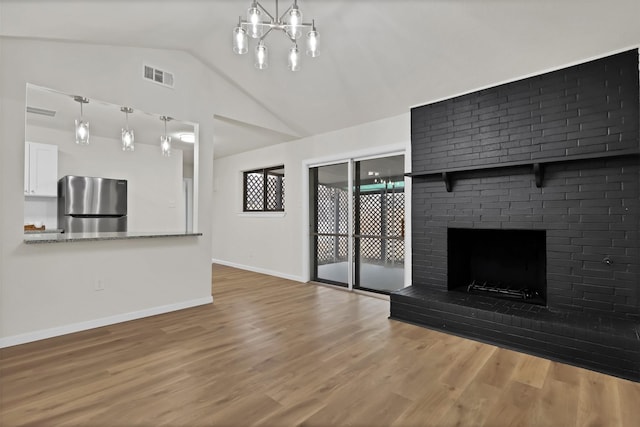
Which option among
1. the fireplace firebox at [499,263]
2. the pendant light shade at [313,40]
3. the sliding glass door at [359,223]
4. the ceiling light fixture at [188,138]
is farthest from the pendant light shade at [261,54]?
the fireplace firebox at [499,263]

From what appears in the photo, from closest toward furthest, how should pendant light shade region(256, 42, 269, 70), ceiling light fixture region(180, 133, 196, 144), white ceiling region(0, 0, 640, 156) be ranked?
pendant light shade region(256, 42, 269, 70)
white ceiling region(0, 0, 640, 156)
ceiling light fixture region(180, 133, 196, 144)

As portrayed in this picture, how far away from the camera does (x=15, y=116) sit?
8.39 feet

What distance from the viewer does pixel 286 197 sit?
17.7 feet

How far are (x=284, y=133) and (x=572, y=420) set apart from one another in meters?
4.43

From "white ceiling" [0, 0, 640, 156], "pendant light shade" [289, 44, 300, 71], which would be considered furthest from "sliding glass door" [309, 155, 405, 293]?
"pendant light shade" [289, 44, 300, 71]

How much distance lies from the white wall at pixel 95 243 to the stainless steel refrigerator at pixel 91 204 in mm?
1485

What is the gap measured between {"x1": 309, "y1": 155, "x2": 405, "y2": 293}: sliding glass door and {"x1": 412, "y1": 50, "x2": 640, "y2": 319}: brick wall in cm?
76

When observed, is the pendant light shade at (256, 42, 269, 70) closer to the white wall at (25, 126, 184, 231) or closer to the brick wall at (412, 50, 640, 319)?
the brick wall at (412, 50, 640, 319)

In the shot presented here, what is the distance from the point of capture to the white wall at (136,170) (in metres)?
4.14

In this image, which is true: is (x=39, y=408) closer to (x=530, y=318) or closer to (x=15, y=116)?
(x=15, y=116)

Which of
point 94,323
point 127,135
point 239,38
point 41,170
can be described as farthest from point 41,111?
point 239,38

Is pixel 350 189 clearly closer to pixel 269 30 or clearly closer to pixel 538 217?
pixel 538 217

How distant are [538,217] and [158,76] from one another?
13.7 feet

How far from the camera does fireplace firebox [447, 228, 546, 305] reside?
3.12 metres
